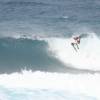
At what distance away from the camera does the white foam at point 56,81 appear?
46.1m

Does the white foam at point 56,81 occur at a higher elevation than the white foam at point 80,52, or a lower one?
lower

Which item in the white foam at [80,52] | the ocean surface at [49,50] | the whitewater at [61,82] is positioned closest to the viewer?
the whitewater at [61,82]

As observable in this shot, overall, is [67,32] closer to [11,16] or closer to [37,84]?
[11,16]

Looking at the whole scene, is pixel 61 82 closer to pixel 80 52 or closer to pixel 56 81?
pixel 56 81

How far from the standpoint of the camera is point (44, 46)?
5691 centimetres

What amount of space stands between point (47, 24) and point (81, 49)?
8989mm

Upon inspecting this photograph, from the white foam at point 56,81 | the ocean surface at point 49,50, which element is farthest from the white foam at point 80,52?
the white foam at point 56,81

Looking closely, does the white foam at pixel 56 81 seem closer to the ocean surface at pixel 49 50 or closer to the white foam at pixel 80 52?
the ocean surface at pixel 49 50

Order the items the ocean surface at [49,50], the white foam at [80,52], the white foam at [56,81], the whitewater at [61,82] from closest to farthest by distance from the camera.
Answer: the whitewater at [61,82]
the ocean surface at [49,50]
the white foam at [56,81]
the white foam at [80,52]

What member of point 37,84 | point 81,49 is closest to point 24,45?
point 81,49

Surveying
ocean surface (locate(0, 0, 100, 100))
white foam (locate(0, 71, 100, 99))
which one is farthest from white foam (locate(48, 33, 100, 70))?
white foam (locate(0, 71, 100, 99))

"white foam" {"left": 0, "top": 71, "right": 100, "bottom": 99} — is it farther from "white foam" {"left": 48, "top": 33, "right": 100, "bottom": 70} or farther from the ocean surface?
"white foam" {"left": 48, "top": 33, "right": 100, "bottom": 70}

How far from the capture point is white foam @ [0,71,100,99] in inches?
Answer: 1815

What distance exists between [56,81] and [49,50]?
8.86 m
